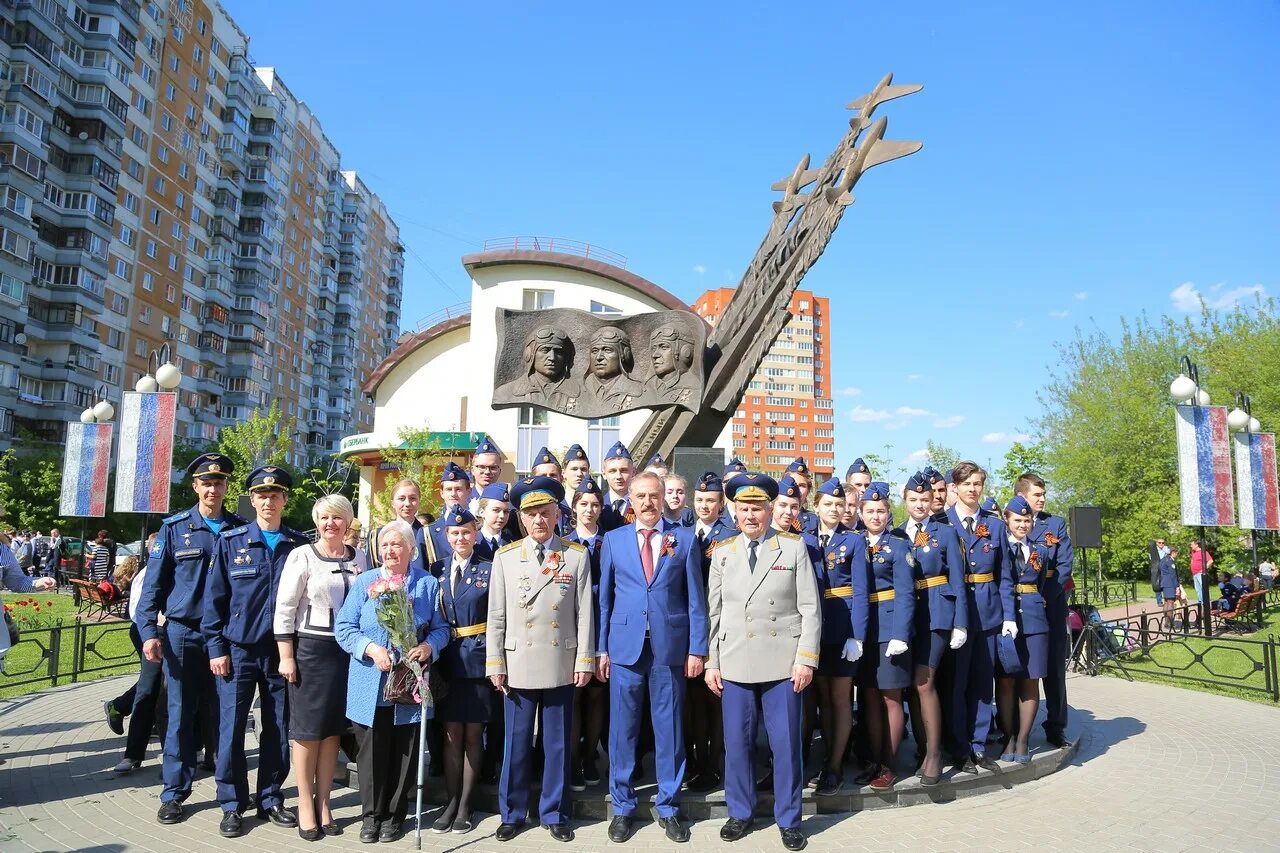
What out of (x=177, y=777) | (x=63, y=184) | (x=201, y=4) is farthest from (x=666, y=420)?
(x=201, y=4)

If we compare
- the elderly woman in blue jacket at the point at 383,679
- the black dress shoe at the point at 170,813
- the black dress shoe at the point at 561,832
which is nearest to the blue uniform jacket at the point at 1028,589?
the black dress shoe at the point at 561,832

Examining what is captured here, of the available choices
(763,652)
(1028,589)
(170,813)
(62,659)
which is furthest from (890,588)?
(62,659)

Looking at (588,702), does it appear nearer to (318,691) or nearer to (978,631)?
(318,691)

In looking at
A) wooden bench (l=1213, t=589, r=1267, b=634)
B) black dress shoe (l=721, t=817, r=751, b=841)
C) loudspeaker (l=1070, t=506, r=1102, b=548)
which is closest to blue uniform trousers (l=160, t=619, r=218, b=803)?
black dress shoe (l=721, t=817, r=751, b=841)

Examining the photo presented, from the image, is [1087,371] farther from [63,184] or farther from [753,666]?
[63,184]

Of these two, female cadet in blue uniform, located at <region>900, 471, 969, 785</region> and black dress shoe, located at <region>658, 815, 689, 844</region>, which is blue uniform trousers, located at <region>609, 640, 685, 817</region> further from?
female cadet in blue uniform, located at <region>900, 471, 969, 785</region>

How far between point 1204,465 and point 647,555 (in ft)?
39.8

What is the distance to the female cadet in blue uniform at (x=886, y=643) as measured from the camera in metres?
5.53

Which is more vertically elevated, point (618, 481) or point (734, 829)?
point (618, 481)

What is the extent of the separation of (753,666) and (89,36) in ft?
160

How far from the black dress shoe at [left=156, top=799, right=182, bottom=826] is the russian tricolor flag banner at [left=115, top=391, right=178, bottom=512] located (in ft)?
28.0

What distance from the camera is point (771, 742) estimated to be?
4828 mm

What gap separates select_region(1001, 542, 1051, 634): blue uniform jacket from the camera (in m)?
6.49

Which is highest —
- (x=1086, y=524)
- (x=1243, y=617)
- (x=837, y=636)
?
(x=1086, y=524)
